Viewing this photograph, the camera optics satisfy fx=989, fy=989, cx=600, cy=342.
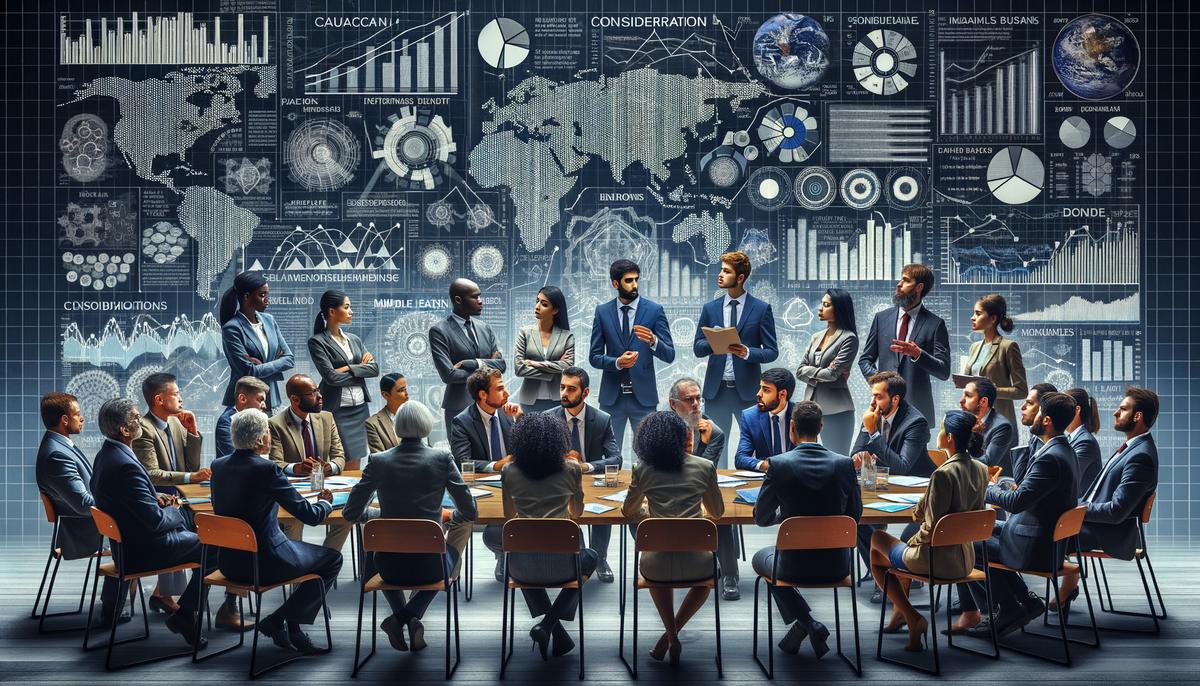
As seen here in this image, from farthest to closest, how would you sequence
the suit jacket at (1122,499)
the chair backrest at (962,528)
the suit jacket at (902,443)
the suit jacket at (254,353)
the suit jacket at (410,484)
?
1. the suit jacket at (254,353)
2. the suit jacket at (902,443)
3. the suit jacket at (1122,499)
4. the suit jacket at (410,484)
5. the chair backrest at (962,528)

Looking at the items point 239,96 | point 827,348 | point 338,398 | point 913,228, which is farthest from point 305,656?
point 913,228

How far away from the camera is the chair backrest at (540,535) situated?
15.5 ft

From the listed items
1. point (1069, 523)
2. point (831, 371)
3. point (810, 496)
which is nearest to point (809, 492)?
point (810, 496)

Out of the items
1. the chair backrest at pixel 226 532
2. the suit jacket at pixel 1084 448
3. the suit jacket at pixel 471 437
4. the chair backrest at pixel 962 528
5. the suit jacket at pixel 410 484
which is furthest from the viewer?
the suit jacket at pixel 471 437

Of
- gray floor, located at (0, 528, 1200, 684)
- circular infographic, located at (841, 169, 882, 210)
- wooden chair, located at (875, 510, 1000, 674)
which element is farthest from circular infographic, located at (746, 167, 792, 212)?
wooden chair, located at (875, 510, 1000, 674)

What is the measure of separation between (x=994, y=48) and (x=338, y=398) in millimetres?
6169

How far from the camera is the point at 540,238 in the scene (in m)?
8.52

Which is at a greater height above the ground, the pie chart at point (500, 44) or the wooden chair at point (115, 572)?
the pie chart at point (500, 44)

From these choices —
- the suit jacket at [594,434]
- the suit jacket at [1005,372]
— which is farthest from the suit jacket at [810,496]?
the suit jacket at [1005,372]

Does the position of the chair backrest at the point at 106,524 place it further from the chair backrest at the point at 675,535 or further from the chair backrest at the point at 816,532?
the chair backrest at the point at 816,532

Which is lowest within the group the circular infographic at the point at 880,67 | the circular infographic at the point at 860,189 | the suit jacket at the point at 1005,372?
the suit jacket at the point at 1005,372

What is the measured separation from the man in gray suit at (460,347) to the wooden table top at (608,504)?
1.34 metres

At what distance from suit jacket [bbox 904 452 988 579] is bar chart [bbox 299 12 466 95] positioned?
17.6 ft

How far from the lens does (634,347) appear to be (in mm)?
7344
